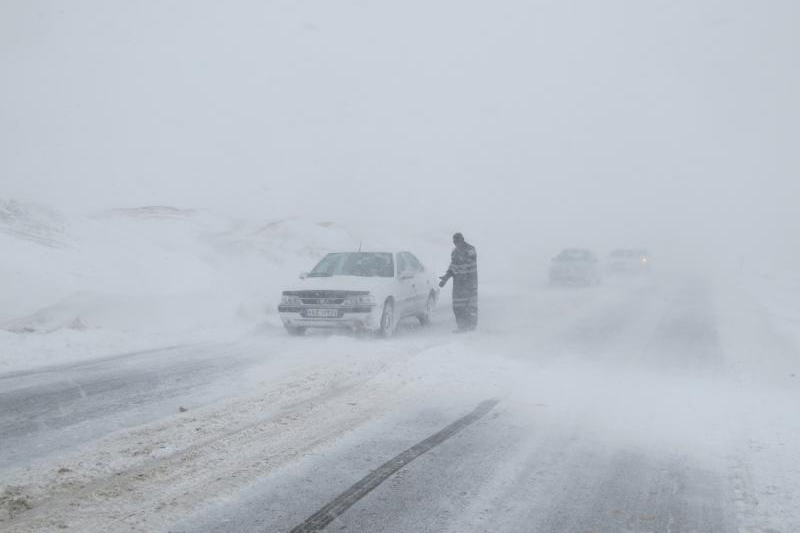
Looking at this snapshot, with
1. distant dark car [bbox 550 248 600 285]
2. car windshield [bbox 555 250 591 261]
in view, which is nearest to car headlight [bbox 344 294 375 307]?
distant dark car [bbox 550 248 600 285]

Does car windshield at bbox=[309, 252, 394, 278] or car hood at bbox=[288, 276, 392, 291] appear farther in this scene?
car windshield at bbox=[309, 252, 394, 278]

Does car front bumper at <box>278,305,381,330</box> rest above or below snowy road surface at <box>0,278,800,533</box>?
above

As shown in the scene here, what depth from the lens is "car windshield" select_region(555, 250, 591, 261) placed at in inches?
983

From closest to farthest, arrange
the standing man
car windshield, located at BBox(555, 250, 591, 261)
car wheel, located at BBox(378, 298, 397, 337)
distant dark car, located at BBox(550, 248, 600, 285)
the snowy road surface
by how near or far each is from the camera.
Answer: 1. the snowy road surface
2. car wheel, located at BBox(378, 298, 397, 337)
3. the standing man
4. distant dark car, located at BBox(550, 248, 600, 285)
5. car windshield, located at BBox(555, 250, 591, 261)

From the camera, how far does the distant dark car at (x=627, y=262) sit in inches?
1246

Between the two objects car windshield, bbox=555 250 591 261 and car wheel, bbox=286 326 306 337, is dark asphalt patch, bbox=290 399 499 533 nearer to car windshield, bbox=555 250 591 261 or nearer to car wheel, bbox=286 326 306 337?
car wheel, bbox=286 326 306 337

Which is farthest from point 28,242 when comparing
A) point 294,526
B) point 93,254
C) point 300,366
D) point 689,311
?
point 689,311

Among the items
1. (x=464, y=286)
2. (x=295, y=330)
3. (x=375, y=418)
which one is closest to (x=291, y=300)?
(x=295, y=330)

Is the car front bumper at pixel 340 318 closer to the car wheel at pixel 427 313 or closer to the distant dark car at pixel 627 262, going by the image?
the car wheel at pixel 427 313

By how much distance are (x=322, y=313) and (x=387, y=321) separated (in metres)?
1.14

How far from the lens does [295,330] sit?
1055 cm

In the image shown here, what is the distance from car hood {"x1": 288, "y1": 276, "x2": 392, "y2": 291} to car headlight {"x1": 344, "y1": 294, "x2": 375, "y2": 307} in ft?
0.46

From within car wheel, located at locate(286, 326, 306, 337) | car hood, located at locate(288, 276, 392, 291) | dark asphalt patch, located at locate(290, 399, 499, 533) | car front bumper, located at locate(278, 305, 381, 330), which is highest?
car hood, located at locate(288, 276, 392, 291)

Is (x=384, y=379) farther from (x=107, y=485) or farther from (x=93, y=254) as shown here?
(x=93, y=254)
